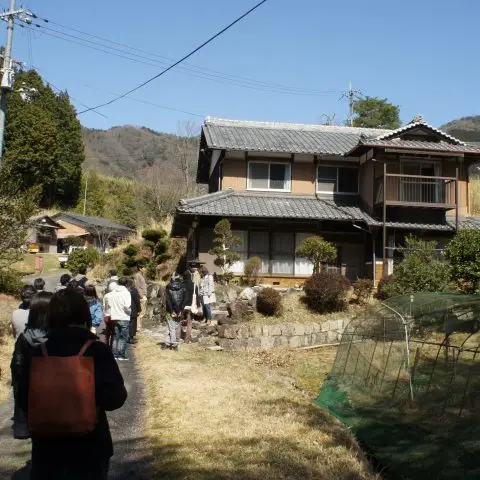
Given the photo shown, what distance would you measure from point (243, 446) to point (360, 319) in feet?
16.7

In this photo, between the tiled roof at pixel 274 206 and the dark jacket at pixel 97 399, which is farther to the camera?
the tiled roof at pixel 274 206

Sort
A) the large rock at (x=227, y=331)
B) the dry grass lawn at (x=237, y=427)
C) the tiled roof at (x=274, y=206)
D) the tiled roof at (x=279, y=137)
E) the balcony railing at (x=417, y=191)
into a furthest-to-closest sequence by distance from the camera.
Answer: the tiled roof at (x=279, y=137), the balcony railing at (x=417, y=191), the tiled roof at (x=274, y=206), the large rock at (x=227, y=331), the dry grass lawn at (x=237, y=427)

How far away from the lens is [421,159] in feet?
68.9

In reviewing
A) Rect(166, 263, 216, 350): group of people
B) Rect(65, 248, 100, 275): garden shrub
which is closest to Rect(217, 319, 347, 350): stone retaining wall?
Rect(166, 263, 216, 350): group of people

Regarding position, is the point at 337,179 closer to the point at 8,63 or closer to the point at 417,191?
the point at 417,191

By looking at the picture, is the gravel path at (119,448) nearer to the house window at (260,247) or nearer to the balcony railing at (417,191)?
the house window at (260,247)

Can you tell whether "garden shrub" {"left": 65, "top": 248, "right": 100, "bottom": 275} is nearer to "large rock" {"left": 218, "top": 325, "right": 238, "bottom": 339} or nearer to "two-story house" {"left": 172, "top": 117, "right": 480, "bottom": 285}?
"two-story house" {"left": 172, "top": 117, "right": 480, "bottom": 285}

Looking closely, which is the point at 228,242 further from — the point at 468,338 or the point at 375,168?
the point at 468,338

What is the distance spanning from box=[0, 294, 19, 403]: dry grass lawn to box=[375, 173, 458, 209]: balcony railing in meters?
12.6

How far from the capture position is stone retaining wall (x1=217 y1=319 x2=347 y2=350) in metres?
13.9

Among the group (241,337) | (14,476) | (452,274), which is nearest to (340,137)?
(452,274)

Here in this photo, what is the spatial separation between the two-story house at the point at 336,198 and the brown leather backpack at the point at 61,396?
52.4ft

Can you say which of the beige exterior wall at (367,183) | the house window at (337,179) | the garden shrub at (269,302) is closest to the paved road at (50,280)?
the garden shrub at (269,302)

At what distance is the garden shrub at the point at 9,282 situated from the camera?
15.3m
